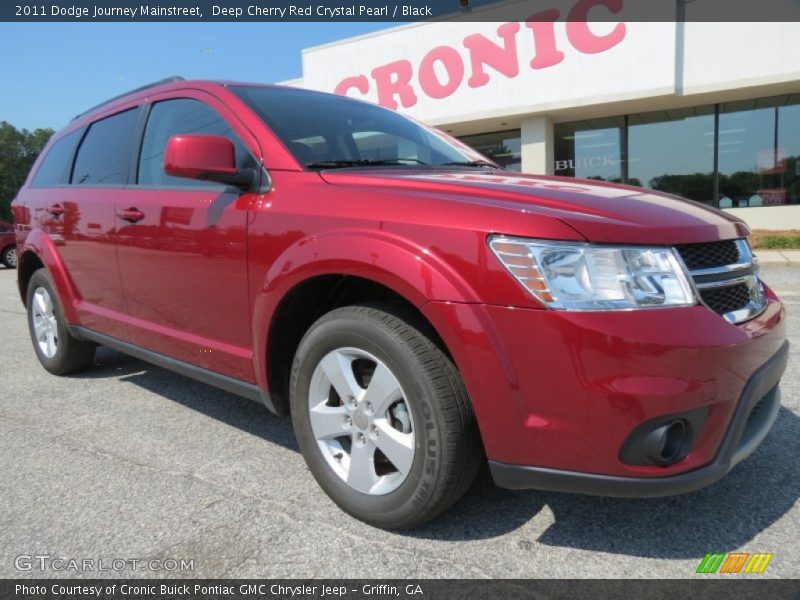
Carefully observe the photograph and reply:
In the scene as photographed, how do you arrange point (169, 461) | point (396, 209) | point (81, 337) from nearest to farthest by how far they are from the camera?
1. point (396, 209)
2. point (169, 461)
3. point (81, 337)

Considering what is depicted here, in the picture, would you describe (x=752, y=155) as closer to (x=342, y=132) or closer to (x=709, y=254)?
(x=342, y=132)

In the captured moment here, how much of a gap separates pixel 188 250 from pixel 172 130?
0.80 metres

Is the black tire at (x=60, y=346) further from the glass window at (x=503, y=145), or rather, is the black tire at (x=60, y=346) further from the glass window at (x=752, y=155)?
the glass window at (x=752, y=155)

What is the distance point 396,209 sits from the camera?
1988mm

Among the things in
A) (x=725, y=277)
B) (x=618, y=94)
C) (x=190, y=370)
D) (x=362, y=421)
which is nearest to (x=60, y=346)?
(x=190, y=370)

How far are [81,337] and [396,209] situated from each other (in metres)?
2.90

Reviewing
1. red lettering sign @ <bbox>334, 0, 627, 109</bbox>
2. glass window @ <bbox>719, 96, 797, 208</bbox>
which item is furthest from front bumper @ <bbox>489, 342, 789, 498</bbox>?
glass window @ <bbox>719, 96, 797, 208</bbox>

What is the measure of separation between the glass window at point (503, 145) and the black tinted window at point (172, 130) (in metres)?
12.8

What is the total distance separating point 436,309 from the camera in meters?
1.82

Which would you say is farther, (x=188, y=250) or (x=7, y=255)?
(x=7, y=255)

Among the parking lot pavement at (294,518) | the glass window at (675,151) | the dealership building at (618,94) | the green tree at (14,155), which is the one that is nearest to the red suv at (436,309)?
the parking lot pavement at (294,518)

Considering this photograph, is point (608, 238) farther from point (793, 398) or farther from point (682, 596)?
point (793, 398)

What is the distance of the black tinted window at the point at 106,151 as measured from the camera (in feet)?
11.2

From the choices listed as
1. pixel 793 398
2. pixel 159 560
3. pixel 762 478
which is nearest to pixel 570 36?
pixel 793 398
